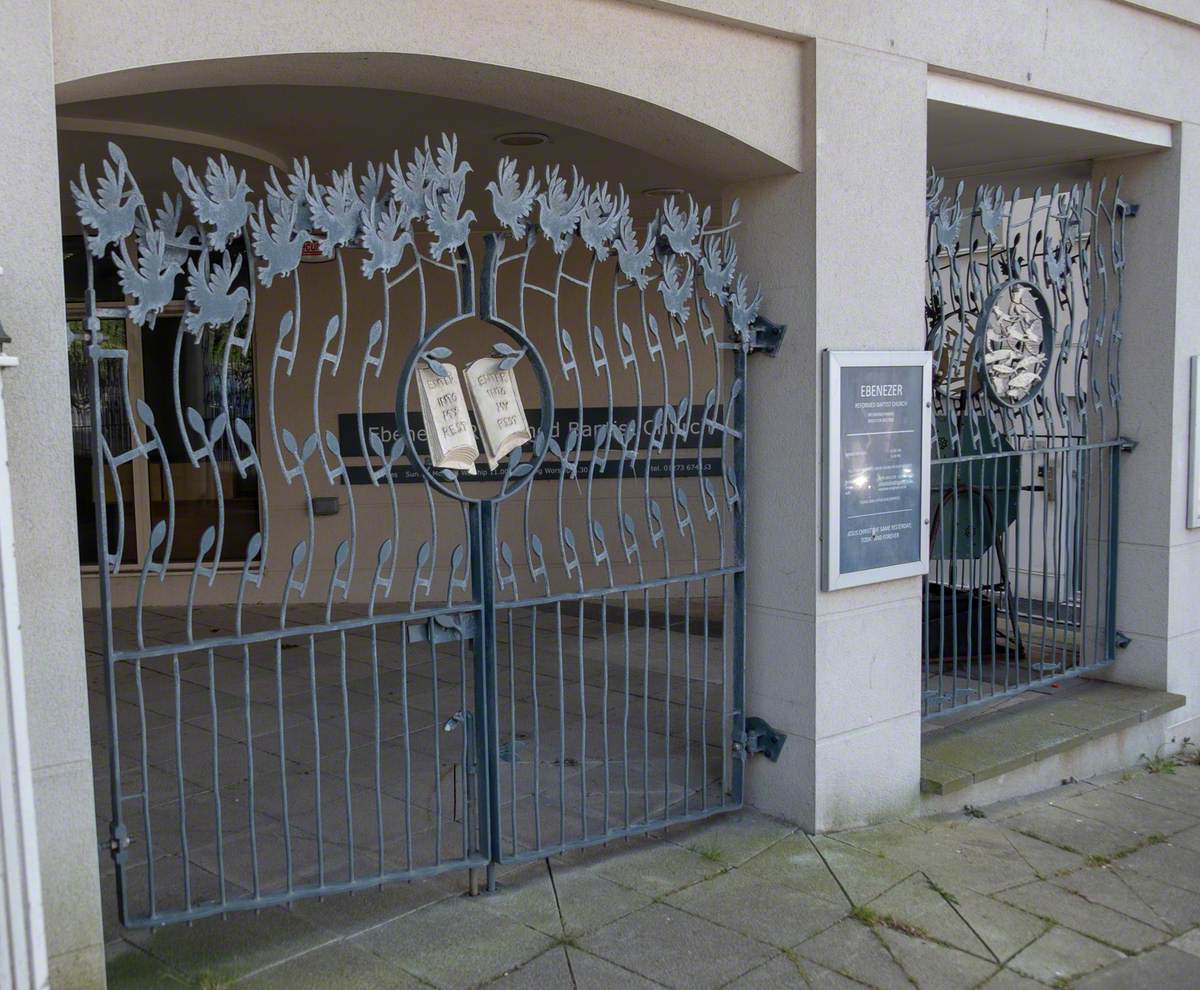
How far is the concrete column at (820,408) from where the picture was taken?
4.48 meters

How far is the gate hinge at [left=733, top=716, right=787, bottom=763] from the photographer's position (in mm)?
4727

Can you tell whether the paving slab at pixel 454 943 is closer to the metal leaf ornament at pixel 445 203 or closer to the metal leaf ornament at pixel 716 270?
the metal leaf ornament at pixel 445 203

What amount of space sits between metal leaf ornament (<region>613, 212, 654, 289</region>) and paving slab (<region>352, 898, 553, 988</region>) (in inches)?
87.9

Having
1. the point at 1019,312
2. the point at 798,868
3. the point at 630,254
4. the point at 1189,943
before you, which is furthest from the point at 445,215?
the point at 1189,943

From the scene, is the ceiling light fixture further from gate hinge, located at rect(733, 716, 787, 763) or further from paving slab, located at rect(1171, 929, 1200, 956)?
paving slab, located at rect(1171, 929, 1200, 956)

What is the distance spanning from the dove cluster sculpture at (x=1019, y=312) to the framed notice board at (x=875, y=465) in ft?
1.55

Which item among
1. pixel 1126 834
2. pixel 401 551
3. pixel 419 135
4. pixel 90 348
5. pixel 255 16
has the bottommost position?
pixel 1126 834

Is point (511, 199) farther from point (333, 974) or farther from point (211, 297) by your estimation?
point (333, 974)

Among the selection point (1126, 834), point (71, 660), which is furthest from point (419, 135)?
point (1126, 834)

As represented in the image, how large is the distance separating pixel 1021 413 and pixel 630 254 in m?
2.57

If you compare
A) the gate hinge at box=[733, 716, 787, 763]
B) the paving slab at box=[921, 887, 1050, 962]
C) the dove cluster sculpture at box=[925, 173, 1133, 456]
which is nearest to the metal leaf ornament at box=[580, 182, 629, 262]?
the dove cluster sculpture at box=[925, 173, 1133, 456]

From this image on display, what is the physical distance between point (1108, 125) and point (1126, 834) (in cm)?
338

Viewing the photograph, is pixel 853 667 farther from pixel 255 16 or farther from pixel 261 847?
pixel 255 16

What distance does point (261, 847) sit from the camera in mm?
4391
